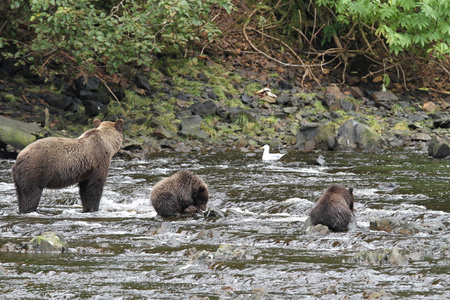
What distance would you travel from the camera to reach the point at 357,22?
23672 millimetres

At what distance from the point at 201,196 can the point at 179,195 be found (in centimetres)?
43

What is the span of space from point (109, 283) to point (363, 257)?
8.64 ft

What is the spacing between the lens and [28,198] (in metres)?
10.4

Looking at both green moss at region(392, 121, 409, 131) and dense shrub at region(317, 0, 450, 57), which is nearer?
dense shrub at region(317, 0, 450, 57)

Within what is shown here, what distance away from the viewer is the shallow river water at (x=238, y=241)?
20.1ft

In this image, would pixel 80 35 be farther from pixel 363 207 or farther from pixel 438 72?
pixel 438 72

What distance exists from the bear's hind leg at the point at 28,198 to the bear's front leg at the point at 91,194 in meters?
0.85

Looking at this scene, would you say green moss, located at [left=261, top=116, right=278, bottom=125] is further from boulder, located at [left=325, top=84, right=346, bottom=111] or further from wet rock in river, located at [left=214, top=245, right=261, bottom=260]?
wet rock in river, located at [left=214, top=245, right=261, bottom=260]

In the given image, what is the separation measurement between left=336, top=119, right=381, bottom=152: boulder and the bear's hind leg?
10.1 m

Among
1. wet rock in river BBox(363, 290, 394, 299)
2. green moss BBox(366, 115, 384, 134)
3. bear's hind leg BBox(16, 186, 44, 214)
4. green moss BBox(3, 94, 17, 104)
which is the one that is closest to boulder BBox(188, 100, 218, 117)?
green moss BBox(366, 115, 384, 134)

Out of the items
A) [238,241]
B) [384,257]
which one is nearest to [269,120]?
[238,241]

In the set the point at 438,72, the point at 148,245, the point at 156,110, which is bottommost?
the point at 148,245

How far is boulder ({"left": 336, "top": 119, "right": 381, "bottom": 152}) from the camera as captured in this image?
18.6 metres

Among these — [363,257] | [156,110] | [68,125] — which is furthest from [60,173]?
[156,110]
